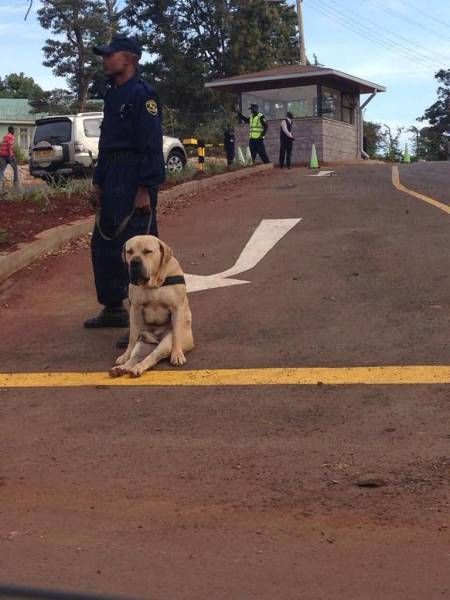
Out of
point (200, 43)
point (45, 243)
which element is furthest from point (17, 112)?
point (45, 243)

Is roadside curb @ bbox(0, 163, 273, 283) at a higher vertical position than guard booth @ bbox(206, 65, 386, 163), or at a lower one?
lower

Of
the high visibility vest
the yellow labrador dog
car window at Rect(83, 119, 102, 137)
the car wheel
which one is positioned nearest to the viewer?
the yellow labrador dog

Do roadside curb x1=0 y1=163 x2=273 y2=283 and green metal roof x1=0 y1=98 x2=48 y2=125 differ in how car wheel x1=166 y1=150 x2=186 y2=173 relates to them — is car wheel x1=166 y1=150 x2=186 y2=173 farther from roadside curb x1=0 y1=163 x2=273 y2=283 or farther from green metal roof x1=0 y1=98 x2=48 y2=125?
green metal roof x1=0 y1=98 x2=48 y2=125

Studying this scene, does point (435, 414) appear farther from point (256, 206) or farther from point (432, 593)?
point (256, 206)

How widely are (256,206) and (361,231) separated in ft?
10.6

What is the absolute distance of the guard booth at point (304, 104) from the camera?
98.1ft

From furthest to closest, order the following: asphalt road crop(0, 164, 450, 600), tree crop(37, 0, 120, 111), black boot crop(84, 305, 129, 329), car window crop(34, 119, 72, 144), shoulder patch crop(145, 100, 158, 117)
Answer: tree crop(37, 0, 120, 111) → car window crop(34, 119, 72, 144) → black boot crop(84, 305, 129, 329) → shoulder patch crop(145, 100, 158, 117) → asphalt road crop(0, 164, 450, 600)

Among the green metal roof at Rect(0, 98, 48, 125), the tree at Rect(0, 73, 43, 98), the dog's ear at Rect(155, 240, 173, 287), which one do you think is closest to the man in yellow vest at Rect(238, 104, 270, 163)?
the dog's ear at Rect(155, 240, 173, 287)

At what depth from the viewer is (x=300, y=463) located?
3922 millimetres

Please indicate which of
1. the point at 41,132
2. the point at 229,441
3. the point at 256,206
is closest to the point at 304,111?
the point at 41,132

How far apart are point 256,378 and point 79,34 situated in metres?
52.2

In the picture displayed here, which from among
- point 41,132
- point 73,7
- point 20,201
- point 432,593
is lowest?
point 432,593

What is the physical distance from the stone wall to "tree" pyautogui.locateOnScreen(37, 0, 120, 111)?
79.5 feet

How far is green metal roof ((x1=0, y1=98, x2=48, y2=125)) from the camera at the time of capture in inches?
2312
